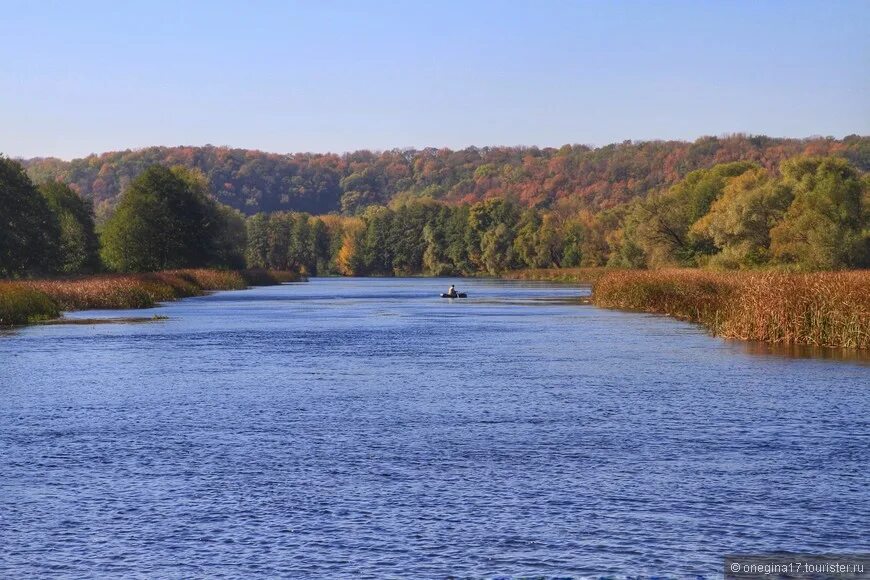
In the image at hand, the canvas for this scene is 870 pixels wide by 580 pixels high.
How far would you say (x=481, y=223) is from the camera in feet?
565

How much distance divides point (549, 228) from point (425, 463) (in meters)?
140

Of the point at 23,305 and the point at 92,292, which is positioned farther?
the point at 92,292

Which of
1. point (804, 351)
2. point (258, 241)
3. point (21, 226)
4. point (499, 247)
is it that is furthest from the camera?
point (258, 241)

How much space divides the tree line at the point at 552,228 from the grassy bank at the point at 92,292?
7026mm

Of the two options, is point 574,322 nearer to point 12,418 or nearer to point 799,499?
point 12,418

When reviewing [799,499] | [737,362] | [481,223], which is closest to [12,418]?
[799,499]

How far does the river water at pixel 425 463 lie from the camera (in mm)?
12164

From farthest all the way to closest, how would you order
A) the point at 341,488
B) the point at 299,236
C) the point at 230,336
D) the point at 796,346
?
the point at 299,236, the point at 230,336, the point at 796,346, the point at 341,488

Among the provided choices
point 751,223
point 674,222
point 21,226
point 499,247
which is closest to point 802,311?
point 751,223

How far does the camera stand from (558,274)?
141750mm

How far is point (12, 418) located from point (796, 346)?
23.7 metres

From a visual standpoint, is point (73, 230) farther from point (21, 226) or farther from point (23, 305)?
point (23, 305)

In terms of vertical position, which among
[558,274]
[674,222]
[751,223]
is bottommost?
[558,274]

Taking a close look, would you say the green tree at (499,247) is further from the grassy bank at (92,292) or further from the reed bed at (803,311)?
the reed bed at (803,311)
